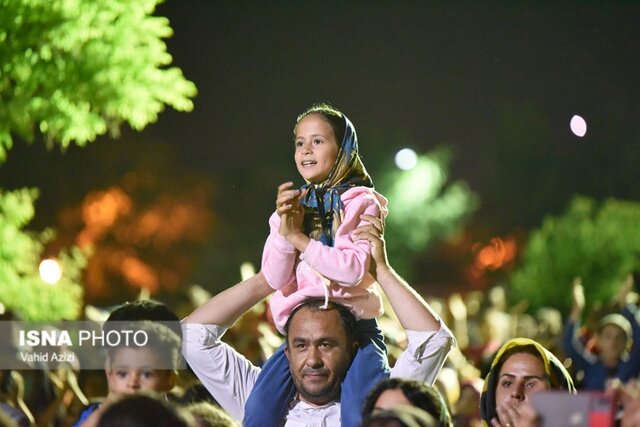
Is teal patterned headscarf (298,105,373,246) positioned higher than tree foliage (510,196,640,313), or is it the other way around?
tree foliage (510,196,640,313)

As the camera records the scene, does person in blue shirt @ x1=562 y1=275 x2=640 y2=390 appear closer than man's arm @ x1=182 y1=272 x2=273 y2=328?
No

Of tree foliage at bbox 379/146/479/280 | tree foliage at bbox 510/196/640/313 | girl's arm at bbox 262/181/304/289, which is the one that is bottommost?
girl's arm at bbox 262/181/304/289

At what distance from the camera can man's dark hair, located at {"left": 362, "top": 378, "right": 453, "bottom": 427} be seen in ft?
13.8

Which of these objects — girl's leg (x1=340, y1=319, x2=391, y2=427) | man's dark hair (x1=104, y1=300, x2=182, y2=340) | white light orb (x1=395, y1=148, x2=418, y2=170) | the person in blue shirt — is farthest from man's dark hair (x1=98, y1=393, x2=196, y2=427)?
white light orb (x1=395, y1=148, x2=418, y2=170)

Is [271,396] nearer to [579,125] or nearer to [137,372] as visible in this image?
[137,372]

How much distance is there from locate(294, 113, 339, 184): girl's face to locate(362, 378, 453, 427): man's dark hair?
0.94 m

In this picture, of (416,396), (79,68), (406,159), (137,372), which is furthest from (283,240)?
(406,159)

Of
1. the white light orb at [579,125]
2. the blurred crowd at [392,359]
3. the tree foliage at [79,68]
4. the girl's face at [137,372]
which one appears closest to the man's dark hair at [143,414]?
the girl's face at [137,372]

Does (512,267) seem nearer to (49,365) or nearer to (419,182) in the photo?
(419,182)

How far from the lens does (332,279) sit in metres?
4.61

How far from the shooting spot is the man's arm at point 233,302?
16.4ft

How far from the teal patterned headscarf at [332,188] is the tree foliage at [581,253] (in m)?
37.7

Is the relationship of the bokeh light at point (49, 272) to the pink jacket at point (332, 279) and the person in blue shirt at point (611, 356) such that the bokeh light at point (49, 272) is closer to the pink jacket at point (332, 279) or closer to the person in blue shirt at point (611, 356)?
the person in blue shirt at point (611, 356)

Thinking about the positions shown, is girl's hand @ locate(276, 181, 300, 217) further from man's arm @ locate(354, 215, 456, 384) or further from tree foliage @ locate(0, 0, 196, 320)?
tree foliage @ locate(0, 0, 196, 320)
